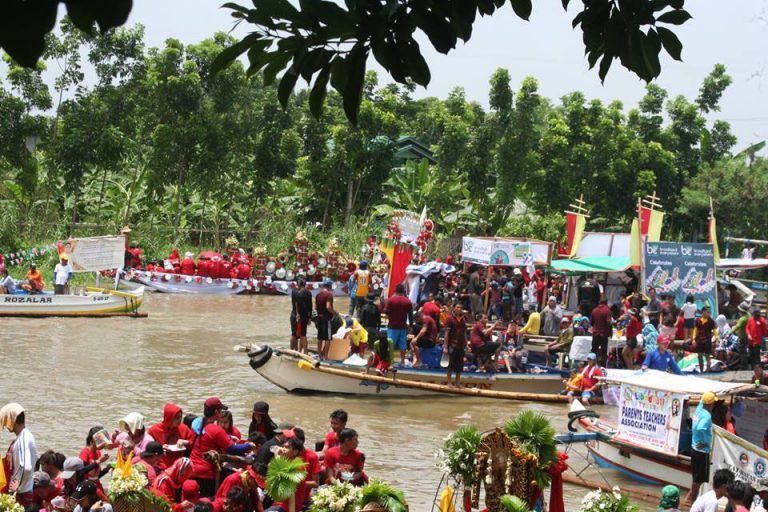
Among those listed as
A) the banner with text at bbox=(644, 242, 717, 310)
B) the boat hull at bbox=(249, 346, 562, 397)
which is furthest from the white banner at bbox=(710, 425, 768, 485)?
the banner with text at bbox=(644, 242, 717, 310)

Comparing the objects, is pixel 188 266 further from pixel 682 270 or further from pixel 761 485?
pixel 761 485

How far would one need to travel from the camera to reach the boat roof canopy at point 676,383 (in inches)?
440

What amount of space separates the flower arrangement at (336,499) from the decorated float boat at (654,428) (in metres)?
5.06

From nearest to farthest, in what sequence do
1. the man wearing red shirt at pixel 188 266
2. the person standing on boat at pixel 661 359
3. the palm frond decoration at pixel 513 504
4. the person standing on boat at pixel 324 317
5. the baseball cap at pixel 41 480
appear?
1. the palm frond decoration at pixel 513 504
2. the baseball cap at pixel 41 480
3. the person standing on boat at pixel 661 359
4. the person standing on boat at pixel 324 317
5. the man wearing red shirt at pixel 188 266

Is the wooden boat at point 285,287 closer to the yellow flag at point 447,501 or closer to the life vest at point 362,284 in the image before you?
the life vest at point 362,284

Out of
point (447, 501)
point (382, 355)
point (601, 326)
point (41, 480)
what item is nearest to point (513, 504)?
point (447, 501)

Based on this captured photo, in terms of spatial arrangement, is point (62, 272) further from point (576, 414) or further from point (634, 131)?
point (634, 131)

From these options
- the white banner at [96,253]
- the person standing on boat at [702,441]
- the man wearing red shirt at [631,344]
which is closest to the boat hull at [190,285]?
the white banner at [96,253]

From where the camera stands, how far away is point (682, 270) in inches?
788

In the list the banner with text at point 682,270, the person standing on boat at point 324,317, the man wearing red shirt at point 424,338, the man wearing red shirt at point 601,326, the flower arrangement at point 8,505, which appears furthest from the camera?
the banner with text at point 682,270

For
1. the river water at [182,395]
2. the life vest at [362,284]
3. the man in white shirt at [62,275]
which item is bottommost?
the river water at [182,395]

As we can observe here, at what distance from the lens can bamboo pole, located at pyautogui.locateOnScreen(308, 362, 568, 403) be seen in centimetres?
1645

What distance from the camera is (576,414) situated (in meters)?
13.1

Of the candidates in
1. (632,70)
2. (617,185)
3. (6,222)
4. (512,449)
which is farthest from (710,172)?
(632,70)
